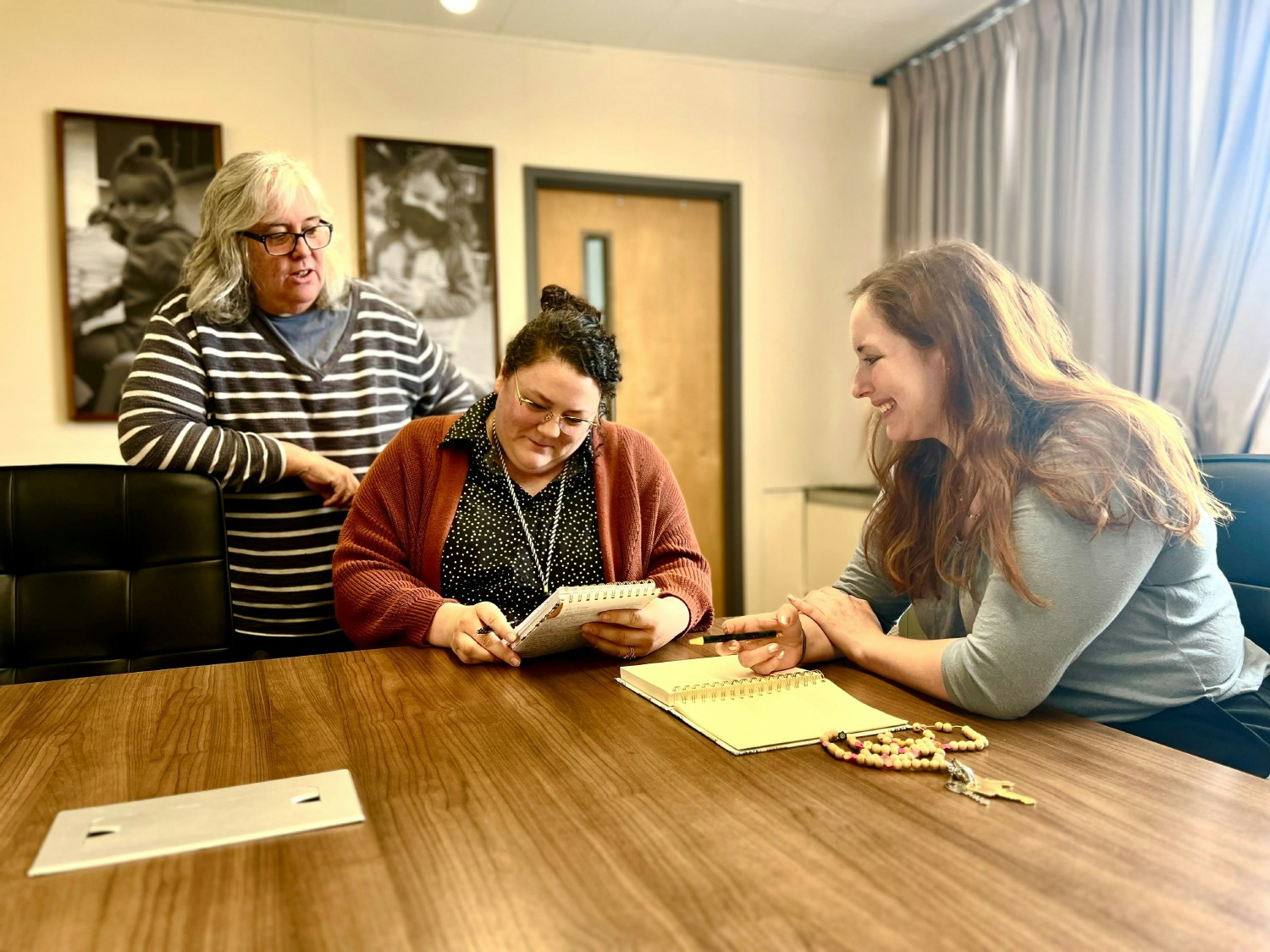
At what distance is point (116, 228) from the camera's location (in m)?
3.22

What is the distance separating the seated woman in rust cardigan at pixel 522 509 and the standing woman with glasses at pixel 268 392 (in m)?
0.27

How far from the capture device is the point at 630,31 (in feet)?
12.1

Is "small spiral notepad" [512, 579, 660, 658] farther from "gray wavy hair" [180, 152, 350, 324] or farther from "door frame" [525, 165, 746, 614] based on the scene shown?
"door frame" [525, 165, 746, 614]

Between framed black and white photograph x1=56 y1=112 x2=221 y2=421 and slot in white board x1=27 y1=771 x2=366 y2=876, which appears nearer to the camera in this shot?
slot in white board x1=27 y1=771 x2=366 y2=876

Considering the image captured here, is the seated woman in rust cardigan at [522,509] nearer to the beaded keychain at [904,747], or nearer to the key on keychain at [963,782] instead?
the beaded keychain at [904,747]

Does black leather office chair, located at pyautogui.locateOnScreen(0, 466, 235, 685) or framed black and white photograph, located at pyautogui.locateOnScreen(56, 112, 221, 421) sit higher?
framed black and white photograph, located at pyautogui.locateOnScreen(56, 112, 221, 421)

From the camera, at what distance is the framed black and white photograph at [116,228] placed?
318 cm

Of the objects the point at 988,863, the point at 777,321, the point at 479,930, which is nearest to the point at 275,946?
the point at 479,930

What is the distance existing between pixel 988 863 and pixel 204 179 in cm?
338

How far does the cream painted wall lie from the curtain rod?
0.11 meters

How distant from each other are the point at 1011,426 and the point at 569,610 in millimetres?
615

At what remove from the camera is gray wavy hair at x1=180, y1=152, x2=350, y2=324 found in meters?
1.79

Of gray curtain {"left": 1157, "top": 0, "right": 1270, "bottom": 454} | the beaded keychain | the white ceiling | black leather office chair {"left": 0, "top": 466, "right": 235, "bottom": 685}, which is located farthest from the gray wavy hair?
gray curtain {"left": 1157, "top": 0, "right": 1270, "bottom": 454}

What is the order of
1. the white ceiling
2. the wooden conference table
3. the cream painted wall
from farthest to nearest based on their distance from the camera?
the white ceiling
the cream painted wall
the wooden conference table
